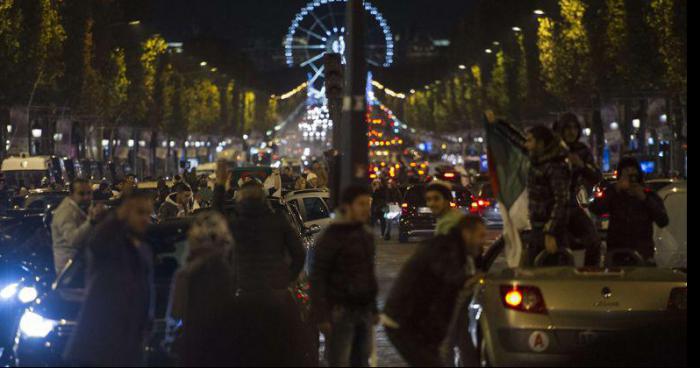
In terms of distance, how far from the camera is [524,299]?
10.5 m

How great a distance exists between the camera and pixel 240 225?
11344 mm

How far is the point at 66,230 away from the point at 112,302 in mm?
4729

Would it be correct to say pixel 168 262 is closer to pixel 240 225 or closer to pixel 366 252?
pixel 240 225

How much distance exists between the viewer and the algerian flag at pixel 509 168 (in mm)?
12031

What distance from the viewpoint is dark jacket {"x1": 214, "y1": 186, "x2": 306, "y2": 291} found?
1126 cm

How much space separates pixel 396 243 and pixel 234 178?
452cm

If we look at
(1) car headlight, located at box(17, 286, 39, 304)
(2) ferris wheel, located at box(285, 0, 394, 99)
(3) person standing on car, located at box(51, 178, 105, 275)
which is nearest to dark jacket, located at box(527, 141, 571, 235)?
(3) person standing on car, located at box(51, 178, 105, 275)

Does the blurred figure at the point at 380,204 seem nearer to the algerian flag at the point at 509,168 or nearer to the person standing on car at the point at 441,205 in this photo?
the algerian flag at the point at 509,168

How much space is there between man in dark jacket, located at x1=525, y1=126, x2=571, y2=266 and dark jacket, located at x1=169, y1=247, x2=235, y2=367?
339 centimetres

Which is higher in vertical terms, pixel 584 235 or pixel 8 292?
pixel 584 235

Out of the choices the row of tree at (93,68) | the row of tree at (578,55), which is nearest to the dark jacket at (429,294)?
the row of tree at (578,55)

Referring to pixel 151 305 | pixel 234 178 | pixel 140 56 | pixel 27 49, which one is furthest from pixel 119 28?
Answer: pixel 151 305

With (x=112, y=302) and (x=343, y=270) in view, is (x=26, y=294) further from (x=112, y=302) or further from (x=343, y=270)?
(x=343, y=270)

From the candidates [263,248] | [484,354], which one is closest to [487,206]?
[263,248]
